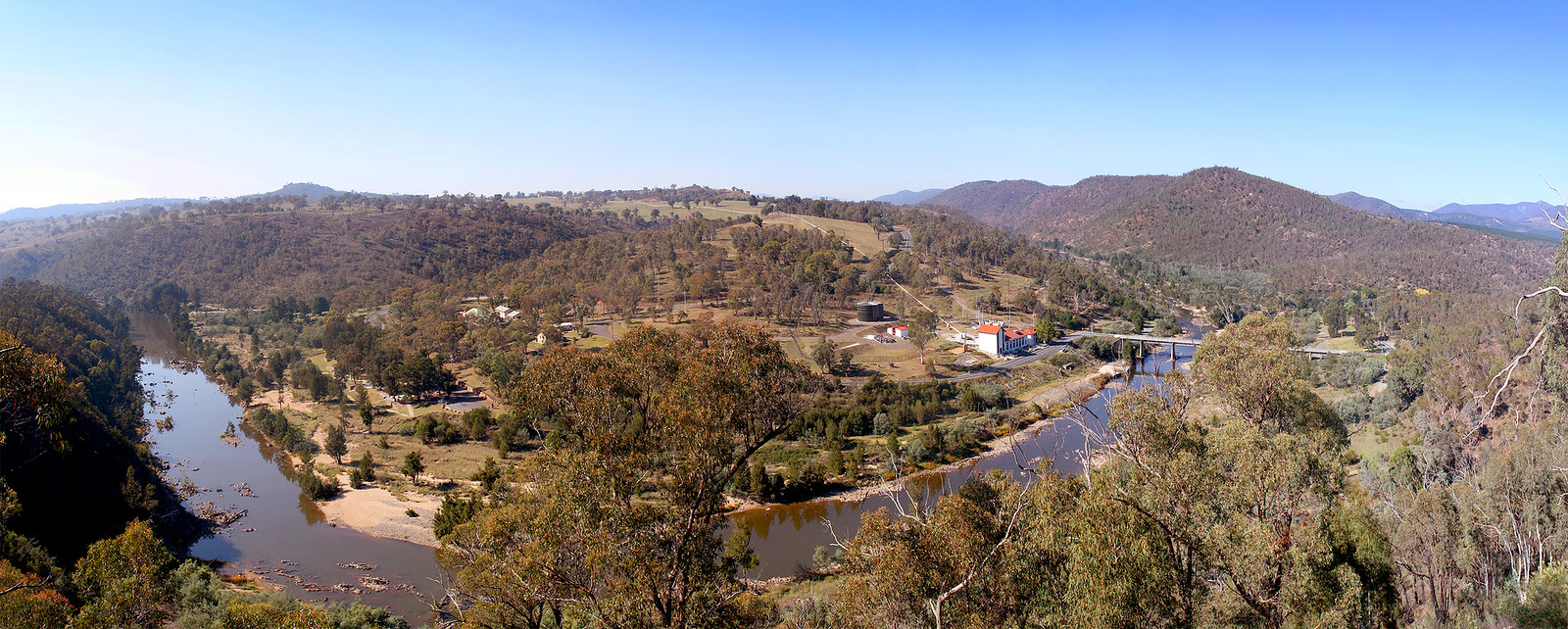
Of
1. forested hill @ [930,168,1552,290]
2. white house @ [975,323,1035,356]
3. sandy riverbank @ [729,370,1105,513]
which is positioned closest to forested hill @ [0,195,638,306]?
white house @ [975,323,1035,356]

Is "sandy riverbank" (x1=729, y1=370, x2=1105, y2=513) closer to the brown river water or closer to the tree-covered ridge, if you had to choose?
the brown river water

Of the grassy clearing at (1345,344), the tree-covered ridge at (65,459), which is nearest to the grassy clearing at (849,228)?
the grassy clearing at (1345,344)

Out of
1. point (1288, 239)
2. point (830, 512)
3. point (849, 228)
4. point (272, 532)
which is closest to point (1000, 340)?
point (830, 512)

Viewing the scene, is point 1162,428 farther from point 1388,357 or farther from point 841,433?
point 1388,357

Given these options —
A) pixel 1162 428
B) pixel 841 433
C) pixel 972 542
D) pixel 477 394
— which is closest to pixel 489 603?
pixel 972 542

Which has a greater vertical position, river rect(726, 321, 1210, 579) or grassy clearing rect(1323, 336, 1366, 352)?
grassy clearing rect(1323, 336, 1366, 352)

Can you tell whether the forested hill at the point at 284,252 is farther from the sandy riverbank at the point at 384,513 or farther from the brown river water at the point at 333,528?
the sandy riverbank at the point at 384,513

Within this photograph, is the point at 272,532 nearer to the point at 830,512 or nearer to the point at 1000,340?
the point at 830,512
